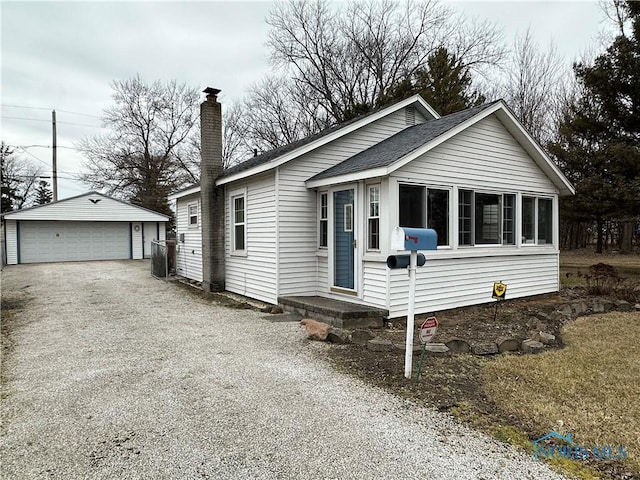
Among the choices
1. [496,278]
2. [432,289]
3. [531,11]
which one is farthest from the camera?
[531,11]

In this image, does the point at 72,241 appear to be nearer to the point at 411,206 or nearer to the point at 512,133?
the point at 411,206

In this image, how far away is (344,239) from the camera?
809cm

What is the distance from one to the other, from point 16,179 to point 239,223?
3584 centimetres

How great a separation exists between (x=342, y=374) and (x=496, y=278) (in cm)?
555

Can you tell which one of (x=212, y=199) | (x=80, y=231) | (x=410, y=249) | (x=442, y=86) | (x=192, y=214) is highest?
(x=442, y=86)

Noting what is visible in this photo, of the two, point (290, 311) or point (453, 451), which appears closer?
point (453, 451)

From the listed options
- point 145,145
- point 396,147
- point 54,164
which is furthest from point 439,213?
point 54,164

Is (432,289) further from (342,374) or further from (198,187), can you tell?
(198,187)

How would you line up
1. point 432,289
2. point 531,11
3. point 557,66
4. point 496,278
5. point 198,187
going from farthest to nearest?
1. point 557,66
2. point 531,11
3. point 198,187
4. point 496,278
5. point 432,289

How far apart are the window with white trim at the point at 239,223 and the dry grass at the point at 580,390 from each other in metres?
6.70

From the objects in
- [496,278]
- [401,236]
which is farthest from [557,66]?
[401,236]

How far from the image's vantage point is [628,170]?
13836 mm

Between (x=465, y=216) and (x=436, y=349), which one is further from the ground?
(x=465, y=216)

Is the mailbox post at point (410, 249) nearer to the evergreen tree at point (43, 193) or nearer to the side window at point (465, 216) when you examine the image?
the side window at point (465, 216)
